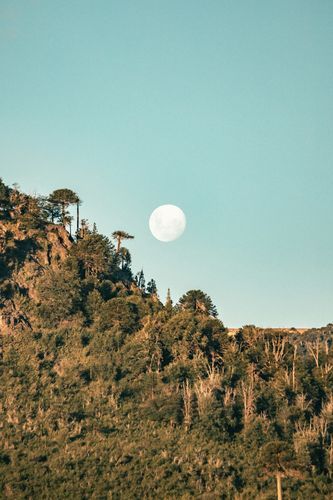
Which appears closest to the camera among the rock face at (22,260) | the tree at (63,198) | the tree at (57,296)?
the rock face at (22,260)

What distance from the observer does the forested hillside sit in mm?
56250

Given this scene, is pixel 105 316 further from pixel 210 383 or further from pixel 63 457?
pixel 63 457

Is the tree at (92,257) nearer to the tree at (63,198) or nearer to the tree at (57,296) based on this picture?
the tree at (57,296)

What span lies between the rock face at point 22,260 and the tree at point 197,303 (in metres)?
29.2

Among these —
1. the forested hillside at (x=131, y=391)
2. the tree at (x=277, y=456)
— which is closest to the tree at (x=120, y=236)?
the forested hillside at (x=131, y=391)

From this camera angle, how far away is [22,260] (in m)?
109

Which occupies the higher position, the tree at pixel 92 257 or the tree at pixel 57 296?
the tree at pixel 92 257

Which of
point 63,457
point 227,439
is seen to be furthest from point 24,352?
point 227,439

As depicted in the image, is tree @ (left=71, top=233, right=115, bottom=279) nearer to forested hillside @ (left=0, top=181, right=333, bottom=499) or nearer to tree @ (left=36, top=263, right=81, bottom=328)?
forested hillside @ (left=0, top=181, right=333, bottom=499)

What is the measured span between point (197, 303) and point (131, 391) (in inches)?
1332

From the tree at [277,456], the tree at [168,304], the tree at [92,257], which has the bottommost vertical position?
the tree at [277,456]

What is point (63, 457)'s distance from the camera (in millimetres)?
59750

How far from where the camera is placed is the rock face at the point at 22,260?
3841 inches

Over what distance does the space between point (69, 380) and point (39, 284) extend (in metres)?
28.4
